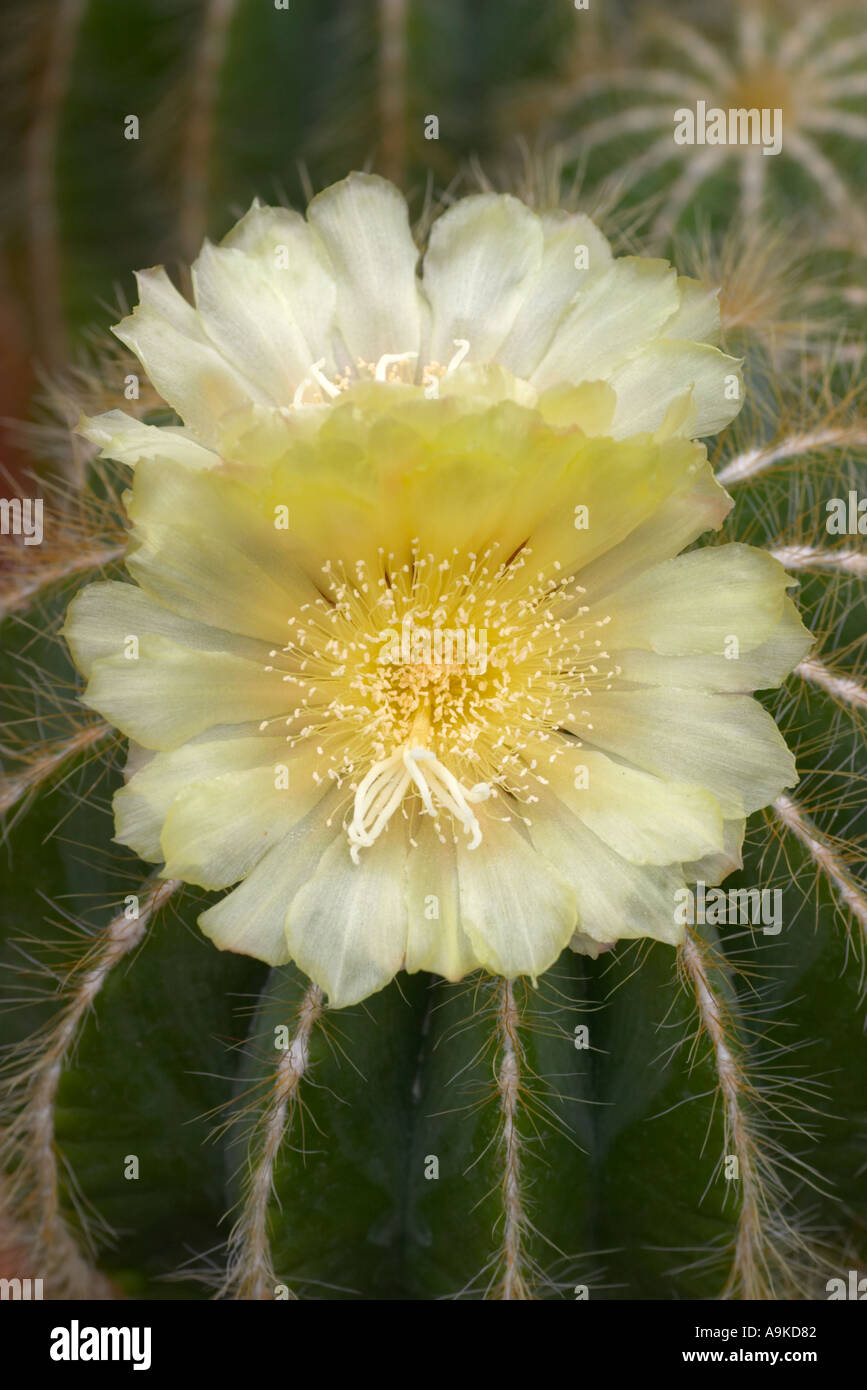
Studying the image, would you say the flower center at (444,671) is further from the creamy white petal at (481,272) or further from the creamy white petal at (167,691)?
the creamy white petal at (481,272)

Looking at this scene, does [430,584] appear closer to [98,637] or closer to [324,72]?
[98,637]

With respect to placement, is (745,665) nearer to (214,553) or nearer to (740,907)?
(740,907)

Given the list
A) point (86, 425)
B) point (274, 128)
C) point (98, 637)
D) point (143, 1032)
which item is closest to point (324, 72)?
point (274, 128)
